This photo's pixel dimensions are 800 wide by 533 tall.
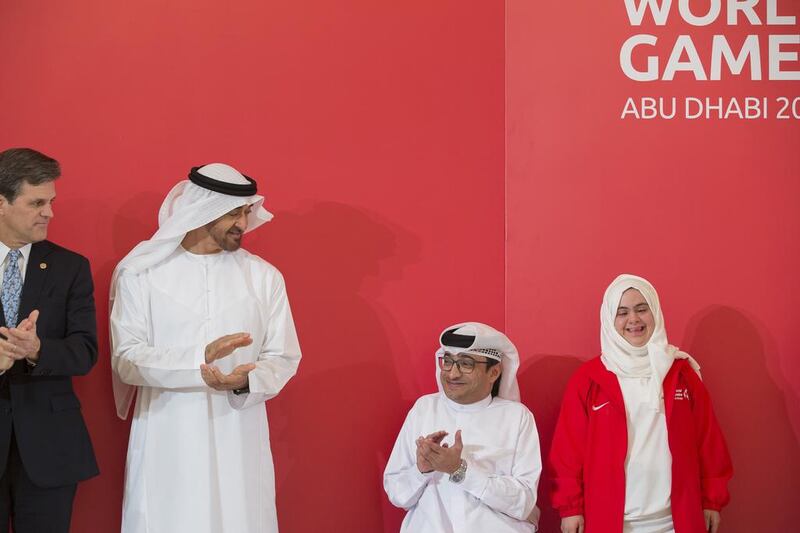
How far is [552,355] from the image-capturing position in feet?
15.6

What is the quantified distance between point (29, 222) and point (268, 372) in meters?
1.06

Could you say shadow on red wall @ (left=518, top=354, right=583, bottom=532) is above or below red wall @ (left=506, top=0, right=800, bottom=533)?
below

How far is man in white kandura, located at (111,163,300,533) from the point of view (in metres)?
3.83

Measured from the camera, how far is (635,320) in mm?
4328

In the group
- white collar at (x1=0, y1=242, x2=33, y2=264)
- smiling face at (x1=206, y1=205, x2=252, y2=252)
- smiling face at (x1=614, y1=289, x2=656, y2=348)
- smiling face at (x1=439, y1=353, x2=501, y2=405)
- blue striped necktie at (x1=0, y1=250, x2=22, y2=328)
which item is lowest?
smiling face at (x1=439, y1=353, x2=501, y2=405)

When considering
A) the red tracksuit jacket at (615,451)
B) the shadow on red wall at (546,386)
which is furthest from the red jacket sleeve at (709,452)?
the shadow on red wall at (546,386)

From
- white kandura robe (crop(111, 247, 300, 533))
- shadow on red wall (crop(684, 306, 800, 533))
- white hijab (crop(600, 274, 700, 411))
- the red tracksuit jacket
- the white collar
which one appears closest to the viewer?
the white collar

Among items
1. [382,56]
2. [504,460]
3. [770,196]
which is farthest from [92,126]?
[770,196]

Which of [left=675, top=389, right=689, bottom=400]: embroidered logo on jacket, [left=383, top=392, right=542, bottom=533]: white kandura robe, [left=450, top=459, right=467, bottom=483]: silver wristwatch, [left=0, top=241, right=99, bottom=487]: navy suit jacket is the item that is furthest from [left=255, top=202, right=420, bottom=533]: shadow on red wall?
[left=675, top=389, right=689, bottom=400]: embroidered logo on jacket

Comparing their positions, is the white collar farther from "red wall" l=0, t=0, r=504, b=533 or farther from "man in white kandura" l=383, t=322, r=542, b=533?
"man in white kandura" l=383, t=322, r=542, b=533

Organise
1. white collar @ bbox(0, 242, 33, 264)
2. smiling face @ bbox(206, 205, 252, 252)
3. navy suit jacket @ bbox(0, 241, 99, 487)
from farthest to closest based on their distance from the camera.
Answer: smiling face @ bbox(206, 205, 252, 252) < white collar @ bbox(0, 242, 33, 264) < navy suit jacket @ bbox(0, 241, 99, 487)

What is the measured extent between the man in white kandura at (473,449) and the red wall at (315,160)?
378 mm

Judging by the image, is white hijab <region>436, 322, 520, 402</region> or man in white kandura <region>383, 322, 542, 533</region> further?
white hijab <region>436, 322, 520, 402</region>

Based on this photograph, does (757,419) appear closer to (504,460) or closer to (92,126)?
(504,460)
